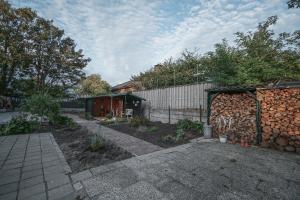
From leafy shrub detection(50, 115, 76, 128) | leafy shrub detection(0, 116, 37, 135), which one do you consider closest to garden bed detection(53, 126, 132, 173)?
leafy shrub detection(0, 116, 37, 135)

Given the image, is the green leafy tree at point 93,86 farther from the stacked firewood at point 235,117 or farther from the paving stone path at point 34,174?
the stacked firewood at point 235,117

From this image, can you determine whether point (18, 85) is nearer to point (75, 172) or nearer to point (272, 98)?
point (75, 172)

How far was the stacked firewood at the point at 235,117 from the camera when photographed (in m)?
5.61

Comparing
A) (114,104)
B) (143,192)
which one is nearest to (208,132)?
(143,192)

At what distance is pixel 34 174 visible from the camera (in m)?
3.23

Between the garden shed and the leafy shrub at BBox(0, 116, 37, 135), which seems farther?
the garden shed

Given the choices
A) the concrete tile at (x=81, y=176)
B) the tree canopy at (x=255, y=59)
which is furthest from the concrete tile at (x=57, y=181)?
the tree canopy at (x=255, y=59)

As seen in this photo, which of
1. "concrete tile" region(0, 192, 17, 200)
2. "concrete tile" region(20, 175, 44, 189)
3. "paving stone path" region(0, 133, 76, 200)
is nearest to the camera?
"concrete tile" region(0, 192, 17, 200)

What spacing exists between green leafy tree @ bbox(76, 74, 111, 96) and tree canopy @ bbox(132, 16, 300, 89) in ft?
58.3

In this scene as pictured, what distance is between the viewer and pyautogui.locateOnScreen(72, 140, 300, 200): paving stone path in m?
2.50

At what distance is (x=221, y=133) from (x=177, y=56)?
36.2 ft

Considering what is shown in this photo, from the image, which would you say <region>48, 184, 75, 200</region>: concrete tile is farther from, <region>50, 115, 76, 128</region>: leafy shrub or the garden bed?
<region>50, 115, 76, 128</region>: leafy shrub

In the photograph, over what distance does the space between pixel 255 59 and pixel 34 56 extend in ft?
70.4

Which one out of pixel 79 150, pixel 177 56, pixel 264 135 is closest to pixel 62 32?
pixel 177 56
